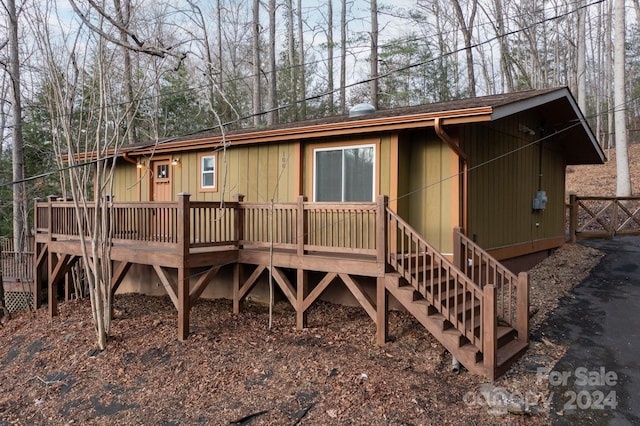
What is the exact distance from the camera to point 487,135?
7.84 meters

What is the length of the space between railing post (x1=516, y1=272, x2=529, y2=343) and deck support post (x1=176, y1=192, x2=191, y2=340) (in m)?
4.75

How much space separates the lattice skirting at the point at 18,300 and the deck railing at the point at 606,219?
14.3 meters

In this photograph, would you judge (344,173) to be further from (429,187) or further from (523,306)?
(523,306)

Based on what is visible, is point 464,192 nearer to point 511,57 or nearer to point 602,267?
point 602,267

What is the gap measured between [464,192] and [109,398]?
5824 millimetres

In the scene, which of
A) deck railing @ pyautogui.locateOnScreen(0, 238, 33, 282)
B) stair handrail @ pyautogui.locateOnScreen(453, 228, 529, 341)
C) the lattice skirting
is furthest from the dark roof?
the lattice skirting

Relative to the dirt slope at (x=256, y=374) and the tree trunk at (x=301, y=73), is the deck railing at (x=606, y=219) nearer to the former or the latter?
the dirt slope at (x=256, y=374)

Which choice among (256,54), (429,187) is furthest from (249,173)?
(256,54)

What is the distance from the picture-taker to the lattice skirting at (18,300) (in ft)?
33.7

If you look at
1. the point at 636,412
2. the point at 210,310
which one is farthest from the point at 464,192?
the point at 210,310

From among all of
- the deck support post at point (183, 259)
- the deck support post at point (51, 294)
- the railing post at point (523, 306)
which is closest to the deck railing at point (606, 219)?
the railing post at point (523, 306)

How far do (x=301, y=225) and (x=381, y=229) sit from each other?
4.40ft

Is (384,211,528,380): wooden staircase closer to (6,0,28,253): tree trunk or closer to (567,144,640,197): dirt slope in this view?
(6,0,28,253): tree trunk

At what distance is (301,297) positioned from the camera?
266 inches
